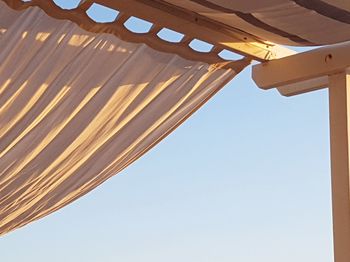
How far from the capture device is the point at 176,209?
9750 mm

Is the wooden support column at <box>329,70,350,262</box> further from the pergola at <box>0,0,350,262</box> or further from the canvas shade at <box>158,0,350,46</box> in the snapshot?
the canvas shade at <box>158,0,350,46</box>

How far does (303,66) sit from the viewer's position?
299cm

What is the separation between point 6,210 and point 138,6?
3.06 feet

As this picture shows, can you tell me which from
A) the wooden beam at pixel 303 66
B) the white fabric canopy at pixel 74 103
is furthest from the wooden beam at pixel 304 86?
the white fabric canopy at pixel 74 103

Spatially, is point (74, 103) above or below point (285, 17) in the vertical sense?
below

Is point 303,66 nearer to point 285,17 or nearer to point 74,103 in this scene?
point 285,17

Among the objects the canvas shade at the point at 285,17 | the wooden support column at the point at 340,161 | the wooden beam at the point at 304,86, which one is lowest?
the wooden support column at the point at 340,161

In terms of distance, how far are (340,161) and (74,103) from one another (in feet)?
3.04

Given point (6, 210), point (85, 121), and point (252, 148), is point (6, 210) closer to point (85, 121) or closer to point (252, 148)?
point (85, 121)

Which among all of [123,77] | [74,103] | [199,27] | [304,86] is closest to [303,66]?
[304,86]

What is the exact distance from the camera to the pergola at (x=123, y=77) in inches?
99.7

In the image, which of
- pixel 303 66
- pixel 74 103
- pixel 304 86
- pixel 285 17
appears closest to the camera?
pixel 285 17

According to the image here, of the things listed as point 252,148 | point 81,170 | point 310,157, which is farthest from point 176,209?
point 81,170

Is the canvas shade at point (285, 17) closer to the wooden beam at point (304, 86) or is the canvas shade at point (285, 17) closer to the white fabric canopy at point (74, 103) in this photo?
the white fabric canopy at point (74, 103)
